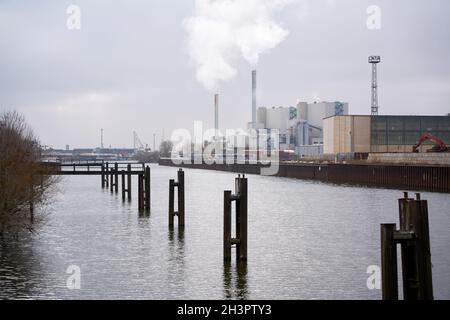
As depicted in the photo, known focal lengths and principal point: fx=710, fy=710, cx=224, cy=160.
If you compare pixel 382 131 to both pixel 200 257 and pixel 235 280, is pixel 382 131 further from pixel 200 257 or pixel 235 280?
pixel 235 280

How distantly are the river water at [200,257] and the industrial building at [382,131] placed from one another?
203ft

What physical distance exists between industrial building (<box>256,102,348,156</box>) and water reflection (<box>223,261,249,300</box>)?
139m

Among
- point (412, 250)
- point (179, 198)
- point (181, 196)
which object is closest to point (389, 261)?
point (412, 250)

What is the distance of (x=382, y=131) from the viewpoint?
363ft

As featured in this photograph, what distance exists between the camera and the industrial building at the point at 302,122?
567 ft

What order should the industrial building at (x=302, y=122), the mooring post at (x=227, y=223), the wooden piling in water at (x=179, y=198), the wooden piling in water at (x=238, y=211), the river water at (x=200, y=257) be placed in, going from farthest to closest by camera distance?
1. the industrial building at (x=302, y=122)
2. the wooden piling in water at (x=179, y=198)
3. the wooden piling in water at (x=238, y=211)
4. the mooring post at (x=227, y=223)
5. the river water at (x=200, y=257)

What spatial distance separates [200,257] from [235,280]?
16.5 ft

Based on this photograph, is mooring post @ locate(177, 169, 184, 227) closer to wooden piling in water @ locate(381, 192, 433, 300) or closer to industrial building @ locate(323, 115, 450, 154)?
wooden piling in water @ locate(381, 192, 433, 300)

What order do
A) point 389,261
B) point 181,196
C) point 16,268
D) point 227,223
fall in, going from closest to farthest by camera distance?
point 389,261 < point 227,223 < point 16,268 < point 181,196

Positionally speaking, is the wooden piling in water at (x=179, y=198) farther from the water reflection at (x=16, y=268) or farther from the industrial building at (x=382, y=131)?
the industrial building at (x=382, y=131)

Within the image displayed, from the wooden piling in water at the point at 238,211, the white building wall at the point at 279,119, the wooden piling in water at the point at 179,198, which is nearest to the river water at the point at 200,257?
the wooden piling in water at the point at 179,198

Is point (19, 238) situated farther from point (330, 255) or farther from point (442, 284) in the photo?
point (442, 284)
